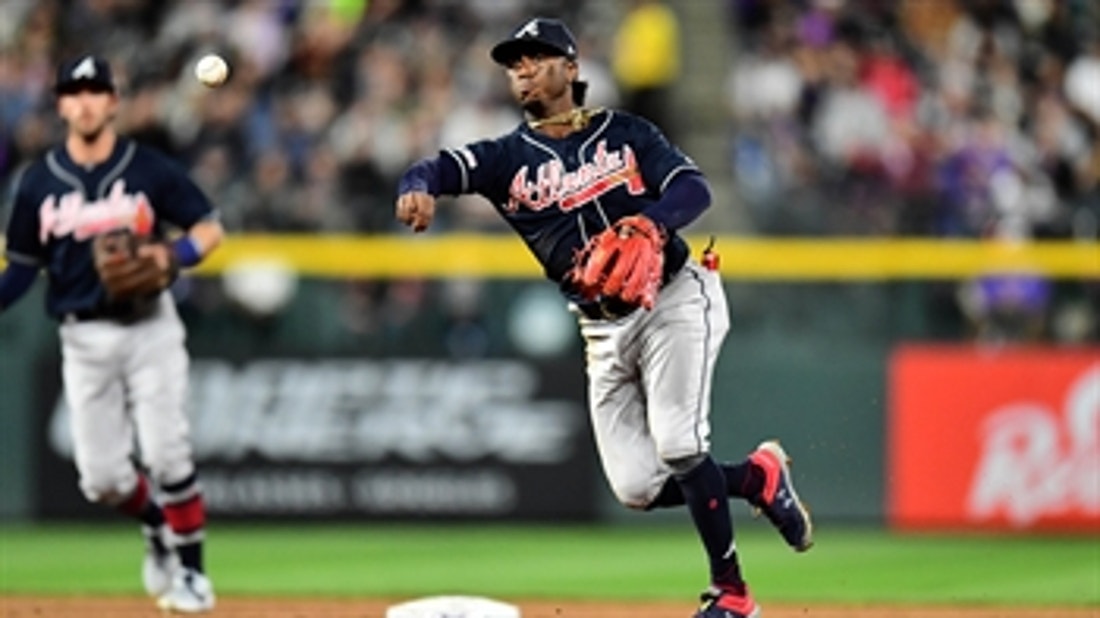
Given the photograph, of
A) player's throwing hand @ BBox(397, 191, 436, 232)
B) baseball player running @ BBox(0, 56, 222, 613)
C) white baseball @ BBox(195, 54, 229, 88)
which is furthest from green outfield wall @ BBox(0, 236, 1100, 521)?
player's throwing hand @ BBox(397, 191, 436, 232)

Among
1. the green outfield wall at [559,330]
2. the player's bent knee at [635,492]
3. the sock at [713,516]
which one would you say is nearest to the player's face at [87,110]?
the player's bent knee at [635,492]

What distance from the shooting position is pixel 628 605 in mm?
11117

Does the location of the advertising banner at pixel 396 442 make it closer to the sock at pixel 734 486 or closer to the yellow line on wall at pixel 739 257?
the yellow line on wall at pixel 739 257

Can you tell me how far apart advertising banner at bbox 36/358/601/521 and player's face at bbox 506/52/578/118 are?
6866 millimetres

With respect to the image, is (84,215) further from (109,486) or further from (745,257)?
(745,257)

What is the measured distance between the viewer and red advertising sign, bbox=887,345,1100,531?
49.0 ft

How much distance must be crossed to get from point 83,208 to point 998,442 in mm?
7228

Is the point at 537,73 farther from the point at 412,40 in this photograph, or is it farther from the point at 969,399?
the point at 412,40

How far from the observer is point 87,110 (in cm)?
1004

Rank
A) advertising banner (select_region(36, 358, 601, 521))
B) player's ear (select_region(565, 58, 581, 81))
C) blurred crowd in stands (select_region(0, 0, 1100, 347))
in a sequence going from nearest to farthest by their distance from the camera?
1. player's ear (select_region(565, 58, 581, 81))
2. advertising banner (select_region(36, 358, 601, 521))
3. blurred crowd in stands (select_region(0, 0, 1100, 347))

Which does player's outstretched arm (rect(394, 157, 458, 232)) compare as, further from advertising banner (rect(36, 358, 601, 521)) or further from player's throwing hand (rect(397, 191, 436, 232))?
advertising banner (rect(36, 358, 601, 521))

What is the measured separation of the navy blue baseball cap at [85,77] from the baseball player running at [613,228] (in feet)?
7.28

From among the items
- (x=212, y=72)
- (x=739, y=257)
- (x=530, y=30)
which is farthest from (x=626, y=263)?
(x=739, y=257)

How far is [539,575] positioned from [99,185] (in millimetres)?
3955
